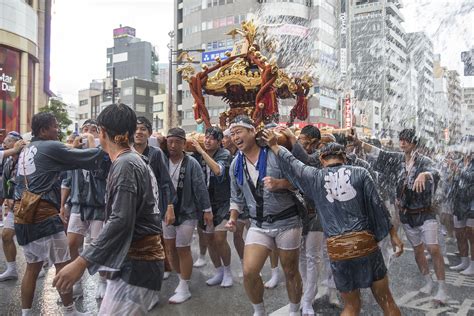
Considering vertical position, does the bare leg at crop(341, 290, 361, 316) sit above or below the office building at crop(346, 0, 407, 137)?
below

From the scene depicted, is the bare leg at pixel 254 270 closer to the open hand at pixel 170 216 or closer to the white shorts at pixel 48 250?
the open hand at pixel 170 216

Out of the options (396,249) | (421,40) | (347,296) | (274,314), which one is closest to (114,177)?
(347,296)

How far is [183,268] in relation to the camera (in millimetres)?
5047

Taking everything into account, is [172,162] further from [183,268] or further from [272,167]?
[272,167]

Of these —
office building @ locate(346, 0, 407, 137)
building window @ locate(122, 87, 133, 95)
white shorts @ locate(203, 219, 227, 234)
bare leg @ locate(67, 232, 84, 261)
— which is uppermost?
building window @ locate(122, 87, 133, 95)

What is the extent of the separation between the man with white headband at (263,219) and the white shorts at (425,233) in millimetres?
1799

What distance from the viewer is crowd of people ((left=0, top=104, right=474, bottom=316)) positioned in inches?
104

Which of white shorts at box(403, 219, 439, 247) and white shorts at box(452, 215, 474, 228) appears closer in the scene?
white shorts at box(403, 219, 439, 247)

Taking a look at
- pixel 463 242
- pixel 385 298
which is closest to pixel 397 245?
pixel 385 298

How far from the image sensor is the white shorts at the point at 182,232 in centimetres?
509

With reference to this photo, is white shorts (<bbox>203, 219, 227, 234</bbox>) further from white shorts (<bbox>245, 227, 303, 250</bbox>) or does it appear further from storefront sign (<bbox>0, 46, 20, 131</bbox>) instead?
storefront sign (<bbox>0, 46, 20, 131</bbox>)

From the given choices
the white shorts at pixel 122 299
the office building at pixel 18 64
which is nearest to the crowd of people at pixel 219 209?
the white shorts at pixel 122 299

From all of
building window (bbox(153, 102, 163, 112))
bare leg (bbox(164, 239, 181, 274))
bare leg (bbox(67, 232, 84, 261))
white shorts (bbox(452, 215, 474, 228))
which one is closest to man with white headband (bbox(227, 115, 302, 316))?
bare leg (bbox(164, 239, 181, 274))

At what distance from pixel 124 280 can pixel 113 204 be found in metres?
0.48
